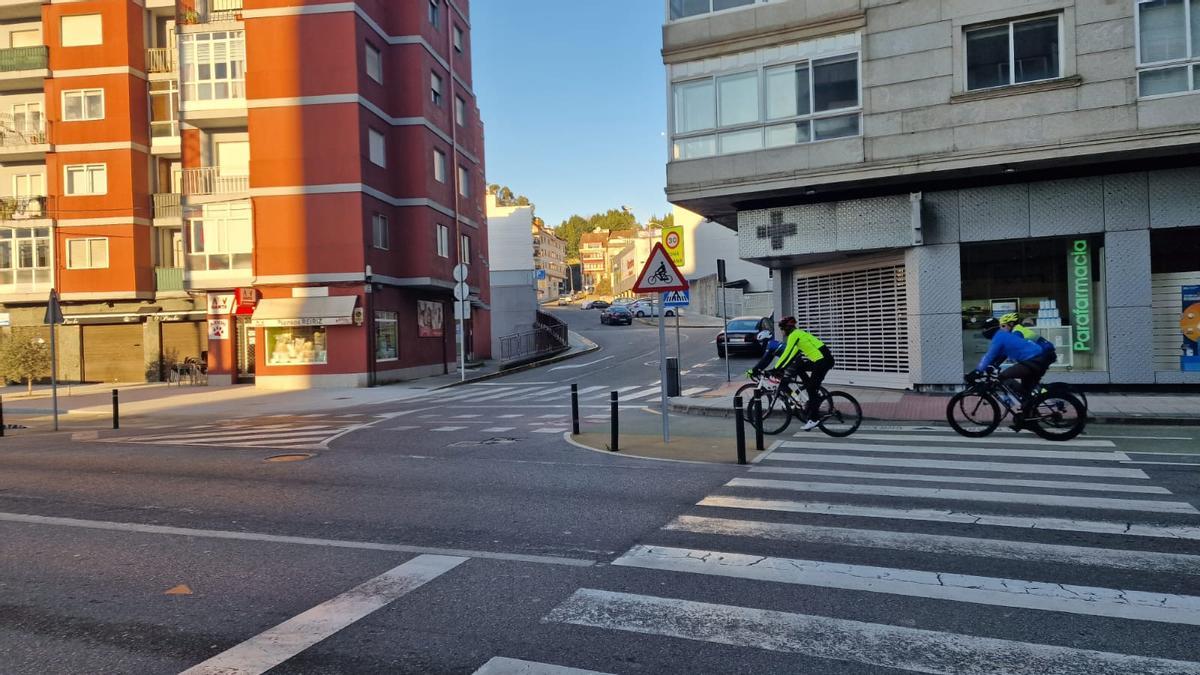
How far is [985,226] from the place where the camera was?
693 inches

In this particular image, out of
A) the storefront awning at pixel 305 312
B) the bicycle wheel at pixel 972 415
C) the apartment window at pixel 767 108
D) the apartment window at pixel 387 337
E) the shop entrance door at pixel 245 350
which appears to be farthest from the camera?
the shop entrance door at pixel 245 350

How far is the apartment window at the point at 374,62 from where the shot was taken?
30619 millimetres

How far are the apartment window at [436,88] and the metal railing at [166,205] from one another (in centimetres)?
1198

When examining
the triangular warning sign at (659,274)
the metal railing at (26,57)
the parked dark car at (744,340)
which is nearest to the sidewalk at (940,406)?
the triangular warning sign at (659,274)

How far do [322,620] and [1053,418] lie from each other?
10.7 m

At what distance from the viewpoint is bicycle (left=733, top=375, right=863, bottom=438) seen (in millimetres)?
12656

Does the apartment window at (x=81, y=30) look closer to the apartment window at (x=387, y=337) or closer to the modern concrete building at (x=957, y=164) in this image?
the apartment window at (x=387, y=337)

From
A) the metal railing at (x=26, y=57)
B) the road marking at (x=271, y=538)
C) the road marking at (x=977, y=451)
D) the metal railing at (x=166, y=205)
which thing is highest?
the metal railing at (x=26, y=57)

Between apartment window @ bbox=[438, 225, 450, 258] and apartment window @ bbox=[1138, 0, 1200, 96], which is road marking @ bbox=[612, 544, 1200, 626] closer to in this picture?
apartment window @ bbox=[1138, 0, 1200, 96]

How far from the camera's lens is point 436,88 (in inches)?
1390

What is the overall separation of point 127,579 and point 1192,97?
737 inches

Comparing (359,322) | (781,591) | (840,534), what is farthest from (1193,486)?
(359,322)

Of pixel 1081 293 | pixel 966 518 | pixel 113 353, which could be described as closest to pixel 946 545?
pixel 966 518

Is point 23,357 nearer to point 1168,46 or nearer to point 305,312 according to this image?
point 305,312
